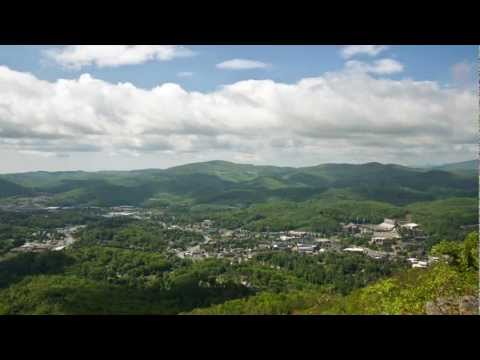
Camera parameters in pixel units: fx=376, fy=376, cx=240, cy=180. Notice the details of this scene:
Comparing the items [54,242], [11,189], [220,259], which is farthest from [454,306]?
[11,189]

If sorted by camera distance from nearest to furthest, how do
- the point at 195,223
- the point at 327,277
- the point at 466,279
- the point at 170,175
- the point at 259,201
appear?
the point at 466,279 → the point at 327,277 → the point at 195,223 → the point at 259,201 → the point at 170,175

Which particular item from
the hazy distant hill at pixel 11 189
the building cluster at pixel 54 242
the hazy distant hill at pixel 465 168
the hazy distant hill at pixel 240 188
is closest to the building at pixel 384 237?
the hazy distant hill at pixel 240 188

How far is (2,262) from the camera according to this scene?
93.3ft

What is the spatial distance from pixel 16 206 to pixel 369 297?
6806cm

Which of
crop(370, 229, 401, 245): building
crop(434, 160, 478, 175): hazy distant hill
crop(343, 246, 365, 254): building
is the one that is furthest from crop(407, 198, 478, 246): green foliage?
crop(434, 160, 478, 175): hazy distant hill

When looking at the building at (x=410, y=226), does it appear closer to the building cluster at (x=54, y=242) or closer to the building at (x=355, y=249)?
the building at (x=355, y=249)

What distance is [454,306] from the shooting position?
326 centimetres

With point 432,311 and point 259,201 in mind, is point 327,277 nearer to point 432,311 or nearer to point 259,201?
point 432,311

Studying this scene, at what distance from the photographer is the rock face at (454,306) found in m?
2.88

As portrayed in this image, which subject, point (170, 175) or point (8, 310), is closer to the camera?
point (8, 310)

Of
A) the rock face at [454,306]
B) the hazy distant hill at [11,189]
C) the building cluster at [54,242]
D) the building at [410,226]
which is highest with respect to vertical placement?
the rock face at [454,306]
